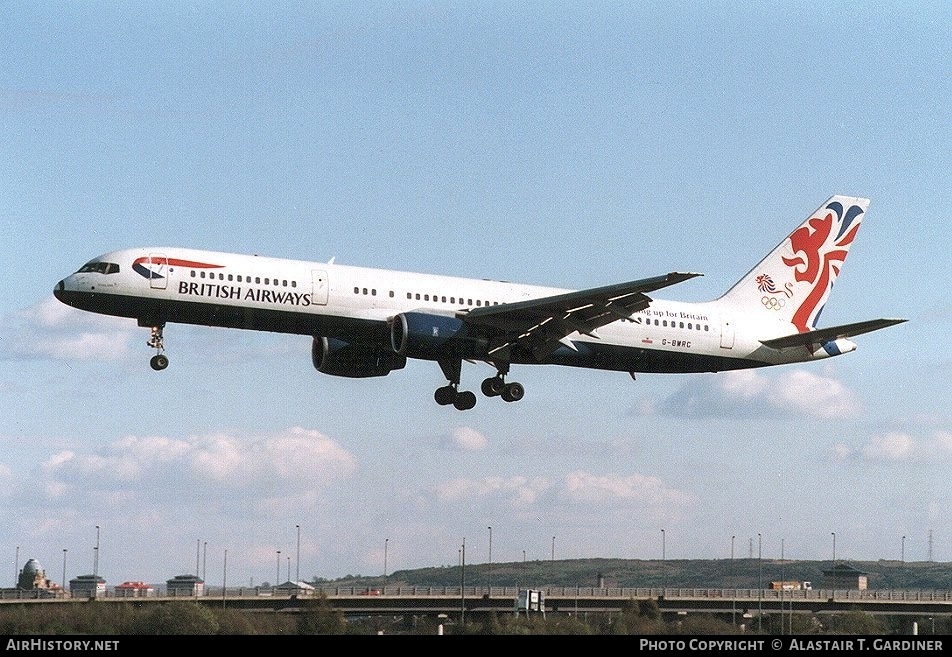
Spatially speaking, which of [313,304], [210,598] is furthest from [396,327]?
[210,598]

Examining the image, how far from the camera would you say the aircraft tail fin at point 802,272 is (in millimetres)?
65062

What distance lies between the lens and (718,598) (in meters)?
125

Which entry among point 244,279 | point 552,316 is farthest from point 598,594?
point 244,279

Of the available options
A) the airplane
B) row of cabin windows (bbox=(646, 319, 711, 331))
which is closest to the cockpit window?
the airplane

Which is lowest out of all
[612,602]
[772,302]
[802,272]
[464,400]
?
[612,602]

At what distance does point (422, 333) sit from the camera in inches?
2135

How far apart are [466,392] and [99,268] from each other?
56.3ft

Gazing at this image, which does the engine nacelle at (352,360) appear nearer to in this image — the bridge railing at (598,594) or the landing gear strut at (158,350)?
the landing gear strut at (158,350)

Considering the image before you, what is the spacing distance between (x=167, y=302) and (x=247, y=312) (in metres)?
3.03

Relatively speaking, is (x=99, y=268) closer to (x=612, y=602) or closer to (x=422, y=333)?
(x=422, y=333)

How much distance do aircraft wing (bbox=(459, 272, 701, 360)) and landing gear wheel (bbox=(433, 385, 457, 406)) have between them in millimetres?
3895

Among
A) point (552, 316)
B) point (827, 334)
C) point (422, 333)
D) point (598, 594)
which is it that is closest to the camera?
point (422, 333)
